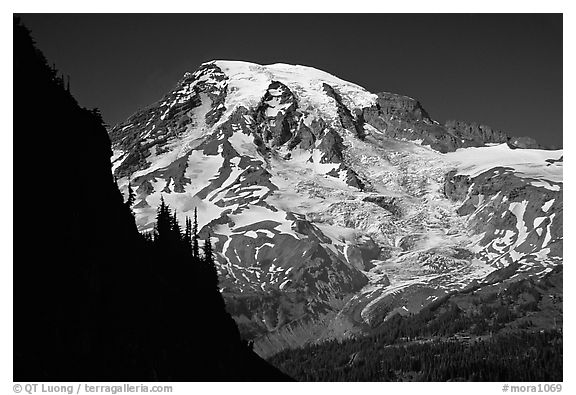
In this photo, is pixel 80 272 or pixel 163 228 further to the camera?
pixel 163 228

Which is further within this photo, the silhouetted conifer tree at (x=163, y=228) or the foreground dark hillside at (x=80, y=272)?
the silhouetted conifer tree at (x=163, y=228)

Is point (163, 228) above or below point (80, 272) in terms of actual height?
above

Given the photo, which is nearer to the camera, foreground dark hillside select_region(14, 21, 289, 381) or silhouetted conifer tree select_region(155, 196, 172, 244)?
foreground dark hillside select_region(14, 21, 289, 381)
